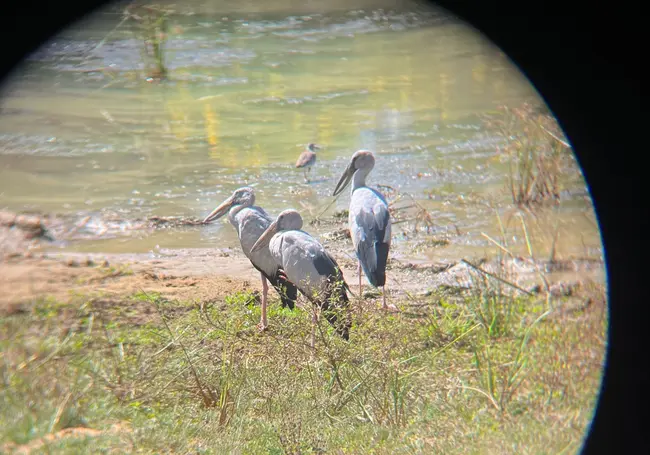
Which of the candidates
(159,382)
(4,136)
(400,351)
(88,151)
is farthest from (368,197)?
(4,136)

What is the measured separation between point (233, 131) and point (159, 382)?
17.9ft

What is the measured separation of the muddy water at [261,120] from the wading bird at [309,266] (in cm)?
148

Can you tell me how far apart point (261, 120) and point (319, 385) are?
5.76 metres

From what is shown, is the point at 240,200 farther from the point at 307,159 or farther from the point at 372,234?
the point at 307,159

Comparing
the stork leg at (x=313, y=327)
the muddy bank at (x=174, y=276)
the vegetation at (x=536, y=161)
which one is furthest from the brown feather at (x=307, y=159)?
the stork leg at (x=313, y=327)

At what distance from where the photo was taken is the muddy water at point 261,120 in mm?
7688

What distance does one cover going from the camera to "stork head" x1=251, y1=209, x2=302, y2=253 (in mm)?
5734

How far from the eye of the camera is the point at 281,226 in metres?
5.80

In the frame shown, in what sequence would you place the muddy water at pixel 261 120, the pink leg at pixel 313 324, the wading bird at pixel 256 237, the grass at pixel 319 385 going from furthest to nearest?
the muddy water at pixel 261 120 < the wading bird at pixel 256 237 < the pink leg at pixel 313 324 < the grass at pixel 319 385

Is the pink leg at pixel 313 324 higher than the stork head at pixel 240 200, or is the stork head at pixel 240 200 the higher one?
the pink leg at pixel 313 324

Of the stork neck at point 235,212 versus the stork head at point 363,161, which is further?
the stork head at point 363,161

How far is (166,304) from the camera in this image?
19.1 feet

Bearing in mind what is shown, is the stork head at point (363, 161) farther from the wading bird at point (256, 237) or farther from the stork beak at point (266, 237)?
the stork beak at point (266, 237)

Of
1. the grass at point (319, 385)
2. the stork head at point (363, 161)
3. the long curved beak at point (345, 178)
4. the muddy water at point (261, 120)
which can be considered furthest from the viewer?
the muddy water at point (261, 120)
